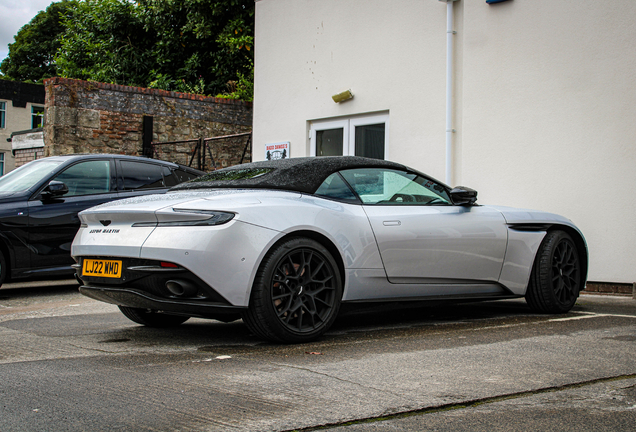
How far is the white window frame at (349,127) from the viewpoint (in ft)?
33.5

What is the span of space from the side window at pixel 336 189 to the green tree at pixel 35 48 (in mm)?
49020

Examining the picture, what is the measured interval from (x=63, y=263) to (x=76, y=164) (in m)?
1.22

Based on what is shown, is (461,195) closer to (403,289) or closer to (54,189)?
(403,289)

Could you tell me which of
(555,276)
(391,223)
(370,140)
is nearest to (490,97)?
(370,140)

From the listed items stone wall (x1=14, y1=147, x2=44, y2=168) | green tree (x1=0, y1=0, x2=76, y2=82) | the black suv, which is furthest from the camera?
green tree (x1=0, y1=0, x2=76, y2=82)

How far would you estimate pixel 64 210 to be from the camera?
7.85 meters

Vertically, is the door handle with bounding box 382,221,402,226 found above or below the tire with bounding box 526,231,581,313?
above

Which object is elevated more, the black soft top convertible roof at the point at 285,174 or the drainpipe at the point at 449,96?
the drainpipe at the point at 449,96

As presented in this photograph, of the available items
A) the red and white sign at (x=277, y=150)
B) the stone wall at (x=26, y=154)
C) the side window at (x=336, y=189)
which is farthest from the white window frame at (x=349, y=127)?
the stone wall at (x=26, y=154)

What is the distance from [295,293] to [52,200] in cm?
458

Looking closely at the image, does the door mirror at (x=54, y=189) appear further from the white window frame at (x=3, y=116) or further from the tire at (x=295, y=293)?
the white window frame at (x=3, y=116)

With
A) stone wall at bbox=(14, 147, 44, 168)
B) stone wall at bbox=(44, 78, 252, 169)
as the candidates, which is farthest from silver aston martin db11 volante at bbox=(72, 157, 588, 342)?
stone wall at bbox=(14, 147, 44, 168)

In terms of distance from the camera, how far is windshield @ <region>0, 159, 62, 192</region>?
309 inches

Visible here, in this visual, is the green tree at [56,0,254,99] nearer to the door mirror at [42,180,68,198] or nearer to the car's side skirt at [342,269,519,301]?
the door mirror at [42,180,68,198]
